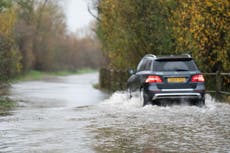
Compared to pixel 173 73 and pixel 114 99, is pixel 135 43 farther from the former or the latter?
pixel 173 73

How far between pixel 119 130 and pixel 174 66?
510 cm

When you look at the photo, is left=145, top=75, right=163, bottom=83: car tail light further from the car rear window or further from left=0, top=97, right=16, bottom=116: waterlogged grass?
left=0, top=97, right=16, bottom=116: waterlogged grass

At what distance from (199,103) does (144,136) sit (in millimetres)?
6069

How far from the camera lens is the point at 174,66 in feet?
56.0

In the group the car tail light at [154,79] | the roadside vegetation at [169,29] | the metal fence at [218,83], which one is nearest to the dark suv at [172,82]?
the car tail light at [154,79]

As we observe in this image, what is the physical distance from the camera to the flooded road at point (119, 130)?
10.1m

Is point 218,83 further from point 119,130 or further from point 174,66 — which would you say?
point 119,130

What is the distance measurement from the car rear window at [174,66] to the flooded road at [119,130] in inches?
44.4

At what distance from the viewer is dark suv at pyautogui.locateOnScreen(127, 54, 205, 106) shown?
55.0ft

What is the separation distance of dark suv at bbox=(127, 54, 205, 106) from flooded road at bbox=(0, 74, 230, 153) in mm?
298

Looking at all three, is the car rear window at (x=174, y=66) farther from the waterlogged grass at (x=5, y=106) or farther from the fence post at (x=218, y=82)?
the waterlogged grass at (x=5, y=106)

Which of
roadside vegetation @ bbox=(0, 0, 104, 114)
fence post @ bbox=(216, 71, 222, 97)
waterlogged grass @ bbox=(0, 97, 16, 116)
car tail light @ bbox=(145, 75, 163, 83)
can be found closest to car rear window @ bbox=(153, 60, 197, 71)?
car tail light @ bbox=(145, 75, 163, 83)

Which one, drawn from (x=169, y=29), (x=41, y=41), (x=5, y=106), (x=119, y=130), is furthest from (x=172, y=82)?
(x=41, y=41)

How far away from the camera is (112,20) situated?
97.0 feet
